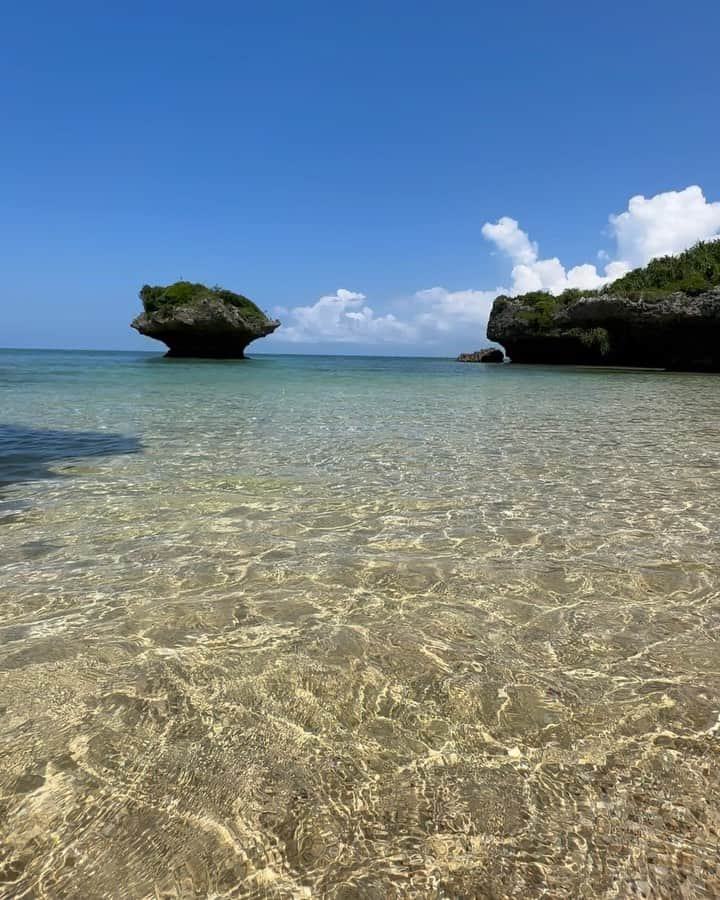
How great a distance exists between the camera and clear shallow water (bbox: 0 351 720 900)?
1.98 m

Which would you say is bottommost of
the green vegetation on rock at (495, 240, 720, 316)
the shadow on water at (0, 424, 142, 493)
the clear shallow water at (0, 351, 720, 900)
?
the clear shallow water at (0, 351, 720, 900)

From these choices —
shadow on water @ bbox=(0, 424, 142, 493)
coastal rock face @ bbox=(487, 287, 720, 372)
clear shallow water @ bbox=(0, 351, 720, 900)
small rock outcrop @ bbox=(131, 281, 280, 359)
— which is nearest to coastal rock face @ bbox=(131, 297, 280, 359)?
small rock outcrop @ bbox=(131, 281, 280, 359)

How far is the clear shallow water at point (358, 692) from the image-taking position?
198 centimetres

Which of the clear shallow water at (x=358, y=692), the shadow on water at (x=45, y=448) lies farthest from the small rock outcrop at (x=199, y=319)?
the clear shallow water at (x=358, y=692)

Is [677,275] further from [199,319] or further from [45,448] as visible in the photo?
[45,448]

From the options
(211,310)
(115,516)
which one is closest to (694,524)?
(115,516)

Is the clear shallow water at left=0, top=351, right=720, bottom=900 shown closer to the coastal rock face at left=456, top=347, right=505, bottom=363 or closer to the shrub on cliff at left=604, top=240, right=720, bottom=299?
the shrub on cliff at left=604, top=240, right=720, bottom=299

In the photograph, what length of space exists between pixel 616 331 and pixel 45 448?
51.7 m

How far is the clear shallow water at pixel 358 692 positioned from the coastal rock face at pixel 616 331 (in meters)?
41.4

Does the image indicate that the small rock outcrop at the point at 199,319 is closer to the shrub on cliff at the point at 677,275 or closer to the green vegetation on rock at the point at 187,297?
the green vegetation on rock at the point at 187,297

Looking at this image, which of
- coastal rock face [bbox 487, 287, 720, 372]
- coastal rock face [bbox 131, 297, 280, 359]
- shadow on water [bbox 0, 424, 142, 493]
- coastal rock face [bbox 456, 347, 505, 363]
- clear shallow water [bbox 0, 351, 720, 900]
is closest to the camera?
clear shallow water [bbox 0, 351, 720, 900]

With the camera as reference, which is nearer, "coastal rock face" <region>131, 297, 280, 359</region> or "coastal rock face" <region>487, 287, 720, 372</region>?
"coastal rock face" <region>487, 287, 720, 372</region>

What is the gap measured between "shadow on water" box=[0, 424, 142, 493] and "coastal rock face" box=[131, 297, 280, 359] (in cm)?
4736

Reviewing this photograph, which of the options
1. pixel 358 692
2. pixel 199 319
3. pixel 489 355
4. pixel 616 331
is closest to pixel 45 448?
pixel 358 692
